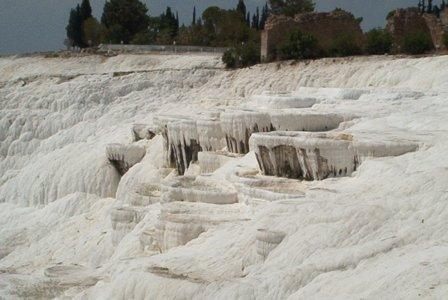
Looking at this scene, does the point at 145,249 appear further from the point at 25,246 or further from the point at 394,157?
the point at 25,246

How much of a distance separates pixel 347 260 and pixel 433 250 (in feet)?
3.32

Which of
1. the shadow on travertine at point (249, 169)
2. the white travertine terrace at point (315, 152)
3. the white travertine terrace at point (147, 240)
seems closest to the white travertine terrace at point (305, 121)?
the shadow on travertine at point (249, 169)

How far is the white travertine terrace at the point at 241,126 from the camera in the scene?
15.9m

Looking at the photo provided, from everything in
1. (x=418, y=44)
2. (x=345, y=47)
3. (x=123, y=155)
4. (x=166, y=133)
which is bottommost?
(x=123, y=155)

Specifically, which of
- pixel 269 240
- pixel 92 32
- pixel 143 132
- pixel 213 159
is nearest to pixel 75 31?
pixel 92 32

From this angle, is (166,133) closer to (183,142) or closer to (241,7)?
(183,142)

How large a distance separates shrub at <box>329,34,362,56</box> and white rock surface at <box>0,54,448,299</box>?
4.96 feet

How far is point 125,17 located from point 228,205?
130 feet

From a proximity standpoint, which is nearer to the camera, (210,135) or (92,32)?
(210,135)

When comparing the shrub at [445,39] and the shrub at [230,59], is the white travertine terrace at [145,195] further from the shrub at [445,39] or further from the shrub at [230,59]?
the shrub at [230,59]

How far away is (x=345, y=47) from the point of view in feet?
86.8

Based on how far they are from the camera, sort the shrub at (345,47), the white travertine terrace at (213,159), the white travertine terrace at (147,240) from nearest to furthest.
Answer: the white travertine terrace at (147,240), the white travertine terrace at (213,159), the shrub at (345,47)

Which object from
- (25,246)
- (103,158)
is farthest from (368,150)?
(103,158)

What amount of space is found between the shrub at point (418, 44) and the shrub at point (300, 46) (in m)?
3.44
